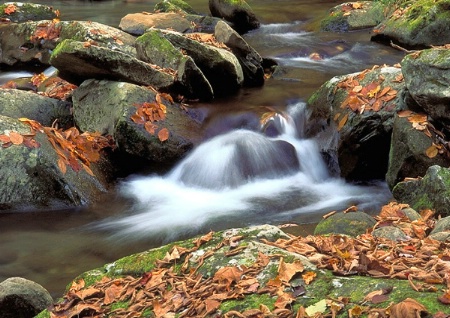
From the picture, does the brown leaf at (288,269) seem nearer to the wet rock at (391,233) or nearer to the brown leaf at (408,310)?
the brown leaf at (408,310)

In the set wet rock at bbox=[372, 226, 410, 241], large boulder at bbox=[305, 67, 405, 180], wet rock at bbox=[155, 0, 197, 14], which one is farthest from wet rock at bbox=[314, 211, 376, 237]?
wet rock at bbox=[155, 0, 197, 14]

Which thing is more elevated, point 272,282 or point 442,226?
point 272,282

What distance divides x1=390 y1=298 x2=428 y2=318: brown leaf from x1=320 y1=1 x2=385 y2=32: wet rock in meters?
14.0

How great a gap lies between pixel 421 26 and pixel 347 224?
9428 mm

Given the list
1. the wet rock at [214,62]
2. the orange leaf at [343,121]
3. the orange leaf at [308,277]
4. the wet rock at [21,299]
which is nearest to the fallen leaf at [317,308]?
the orange leaf at [308,277]

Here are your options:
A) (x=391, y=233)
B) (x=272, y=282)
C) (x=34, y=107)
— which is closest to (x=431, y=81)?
(x=391, y=233)

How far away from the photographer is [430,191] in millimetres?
5820

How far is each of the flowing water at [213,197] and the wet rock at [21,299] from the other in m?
0.99

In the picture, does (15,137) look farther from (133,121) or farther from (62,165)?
(133,121)

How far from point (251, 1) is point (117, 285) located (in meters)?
18.8

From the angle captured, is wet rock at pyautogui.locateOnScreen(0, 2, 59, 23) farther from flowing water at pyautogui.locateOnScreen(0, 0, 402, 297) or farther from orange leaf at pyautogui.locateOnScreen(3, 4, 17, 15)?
flowing water at pyautogui.locateOnScreen(0, 0, 402, 297)

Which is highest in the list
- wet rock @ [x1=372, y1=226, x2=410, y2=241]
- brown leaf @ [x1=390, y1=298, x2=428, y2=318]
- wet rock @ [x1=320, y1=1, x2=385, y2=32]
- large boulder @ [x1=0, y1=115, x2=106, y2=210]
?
brown leaf @ [x1=390, y1=298, x2=428, y2=318]

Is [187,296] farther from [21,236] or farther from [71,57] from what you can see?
[71,57]

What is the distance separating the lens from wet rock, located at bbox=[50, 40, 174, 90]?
8.66 meters
